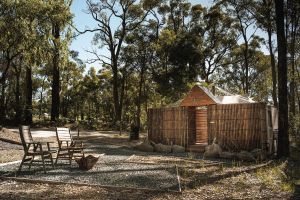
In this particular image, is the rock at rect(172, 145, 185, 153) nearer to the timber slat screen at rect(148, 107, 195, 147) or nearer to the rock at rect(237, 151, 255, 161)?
the timber slat screen at rect(148, 107, 195, 147)

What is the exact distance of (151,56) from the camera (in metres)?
27.5

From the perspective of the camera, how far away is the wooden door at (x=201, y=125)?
1443 centimetres

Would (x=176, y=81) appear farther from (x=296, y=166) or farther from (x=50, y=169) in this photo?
(x=50, y=169)

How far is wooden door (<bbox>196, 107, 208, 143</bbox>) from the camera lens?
14430mm

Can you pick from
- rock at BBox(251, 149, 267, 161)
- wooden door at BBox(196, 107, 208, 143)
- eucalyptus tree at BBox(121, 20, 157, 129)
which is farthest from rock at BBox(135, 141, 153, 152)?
eucalyptus tree at BBox(121, 20, 157, 129)

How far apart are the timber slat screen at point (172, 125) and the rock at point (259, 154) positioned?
9.60 ft

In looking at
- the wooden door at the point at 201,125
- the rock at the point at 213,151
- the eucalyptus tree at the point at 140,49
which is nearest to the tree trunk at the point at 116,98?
the eucalyptus tree at the point at 140,49

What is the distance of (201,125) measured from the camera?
14492mm

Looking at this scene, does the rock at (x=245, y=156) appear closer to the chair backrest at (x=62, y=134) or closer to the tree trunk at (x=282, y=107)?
the tree trunk at (x=282, y=107)

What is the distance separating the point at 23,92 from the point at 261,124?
3099 centimetres

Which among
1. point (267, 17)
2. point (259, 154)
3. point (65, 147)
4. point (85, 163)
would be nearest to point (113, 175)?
point (85, 163)

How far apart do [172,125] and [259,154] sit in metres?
3.74

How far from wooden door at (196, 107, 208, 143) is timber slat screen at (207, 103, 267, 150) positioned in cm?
173

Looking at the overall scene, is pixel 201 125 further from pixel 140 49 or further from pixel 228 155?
pixel 140 49
